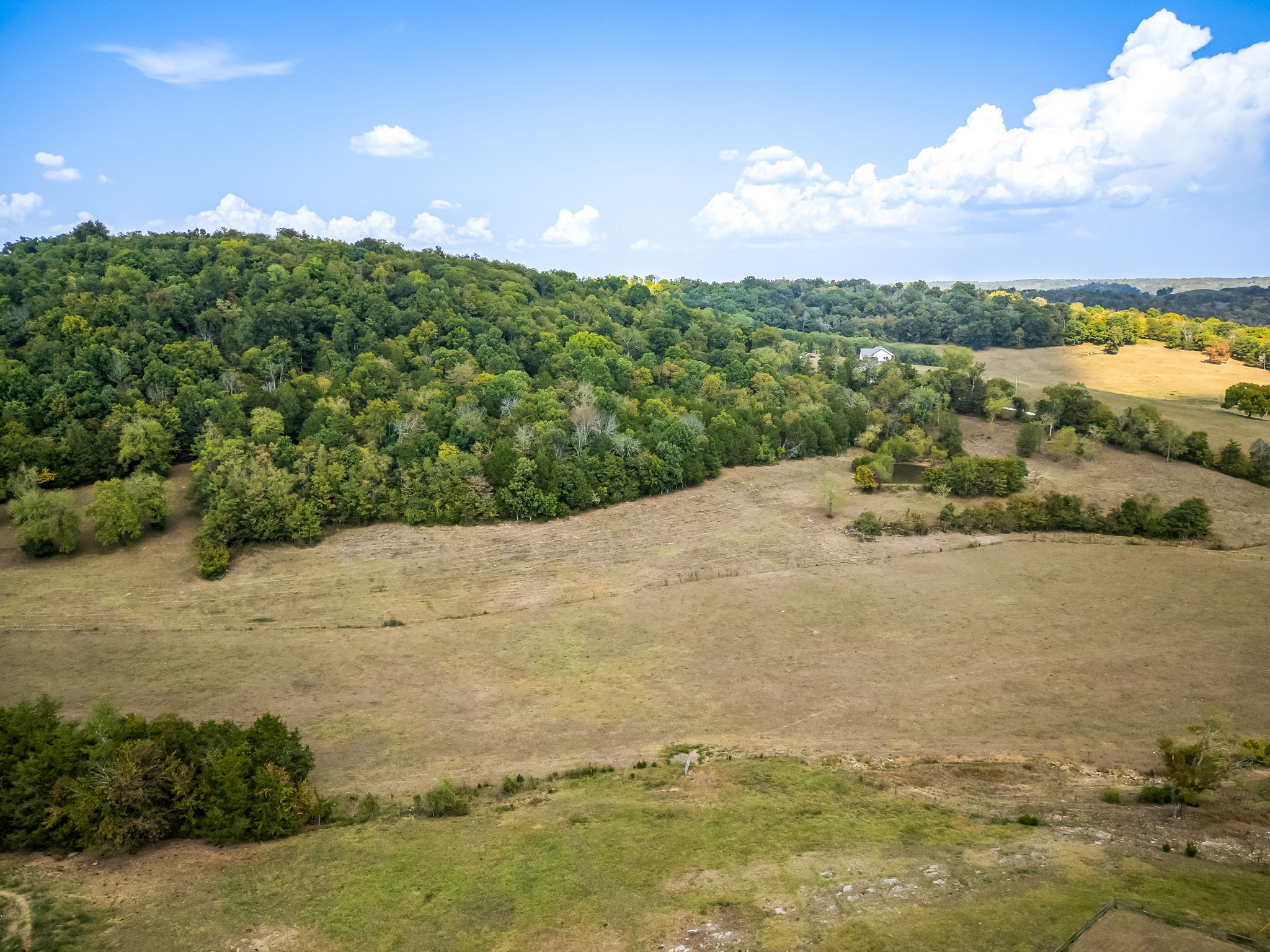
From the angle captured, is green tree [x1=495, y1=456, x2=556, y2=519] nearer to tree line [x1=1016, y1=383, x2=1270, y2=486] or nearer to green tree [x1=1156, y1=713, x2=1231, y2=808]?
green tree [x1=1156, y1=713, x2=1231, y2=808]

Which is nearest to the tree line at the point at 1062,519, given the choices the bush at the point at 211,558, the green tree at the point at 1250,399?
the green tree at the point at 1250,399

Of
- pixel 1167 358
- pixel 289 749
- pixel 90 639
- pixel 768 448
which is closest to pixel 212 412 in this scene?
pixel 90 639

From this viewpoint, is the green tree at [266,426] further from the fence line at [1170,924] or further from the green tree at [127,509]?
the fence line at [1170,924]

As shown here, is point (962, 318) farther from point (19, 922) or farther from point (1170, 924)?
point (19, 922)

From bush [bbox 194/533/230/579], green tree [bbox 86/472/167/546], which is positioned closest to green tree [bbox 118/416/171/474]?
green tree [bbox 86/472/167/546]

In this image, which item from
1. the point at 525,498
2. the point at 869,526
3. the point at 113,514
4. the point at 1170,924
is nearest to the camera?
the point at 1170,924

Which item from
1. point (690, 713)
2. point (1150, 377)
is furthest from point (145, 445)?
point (1150, 377)
